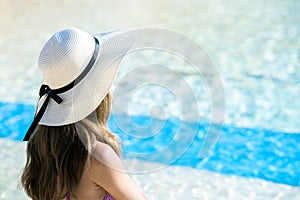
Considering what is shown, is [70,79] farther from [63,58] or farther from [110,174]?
[110,174]

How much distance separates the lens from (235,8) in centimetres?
704

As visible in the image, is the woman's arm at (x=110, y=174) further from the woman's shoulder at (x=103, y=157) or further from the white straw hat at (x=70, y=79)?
the white straw hat at (x=70, y=79)

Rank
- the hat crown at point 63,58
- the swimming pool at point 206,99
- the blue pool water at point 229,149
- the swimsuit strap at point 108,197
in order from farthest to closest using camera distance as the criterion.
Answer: the blue pool water at point 229,149 → the swimming pool at point 206,99 → the swimsuit strap at point 108,197 → the hat crown at point 63,58

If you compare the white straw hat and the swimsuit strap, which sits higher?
the white straw hat

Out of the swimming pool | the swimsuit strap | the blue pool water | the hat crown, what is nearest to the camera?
the hat crown

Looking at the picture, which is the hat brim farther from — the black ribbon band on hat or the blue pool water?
the blue pool water

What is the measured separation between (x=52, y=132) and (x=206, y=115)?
2637mm

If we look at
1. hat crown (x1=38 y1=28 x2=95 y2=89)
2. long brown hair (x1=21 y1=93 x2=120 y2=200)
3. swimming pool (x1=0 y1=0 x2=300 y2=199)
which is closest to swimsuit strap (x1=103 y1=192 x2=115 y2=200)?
long brown hair (x1=21 y1=93 x2=120 y2=200)

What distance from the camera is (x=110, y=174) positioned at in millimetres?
2250

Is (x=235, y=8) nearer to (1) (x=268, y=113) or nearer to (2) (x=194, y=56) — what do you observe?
(2) (x=194, y=56)

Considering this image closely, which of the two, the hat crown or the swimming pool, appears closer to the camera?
the hat crown

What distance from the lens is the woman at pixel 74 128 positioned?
223 cm

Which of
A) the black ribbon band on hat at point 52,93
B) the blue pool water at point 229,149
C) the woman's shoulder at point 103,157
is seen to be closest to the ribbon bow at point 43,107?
the black ribbon band on hat at point 52,93

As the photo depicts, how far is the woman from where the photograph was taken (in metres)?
2.23
